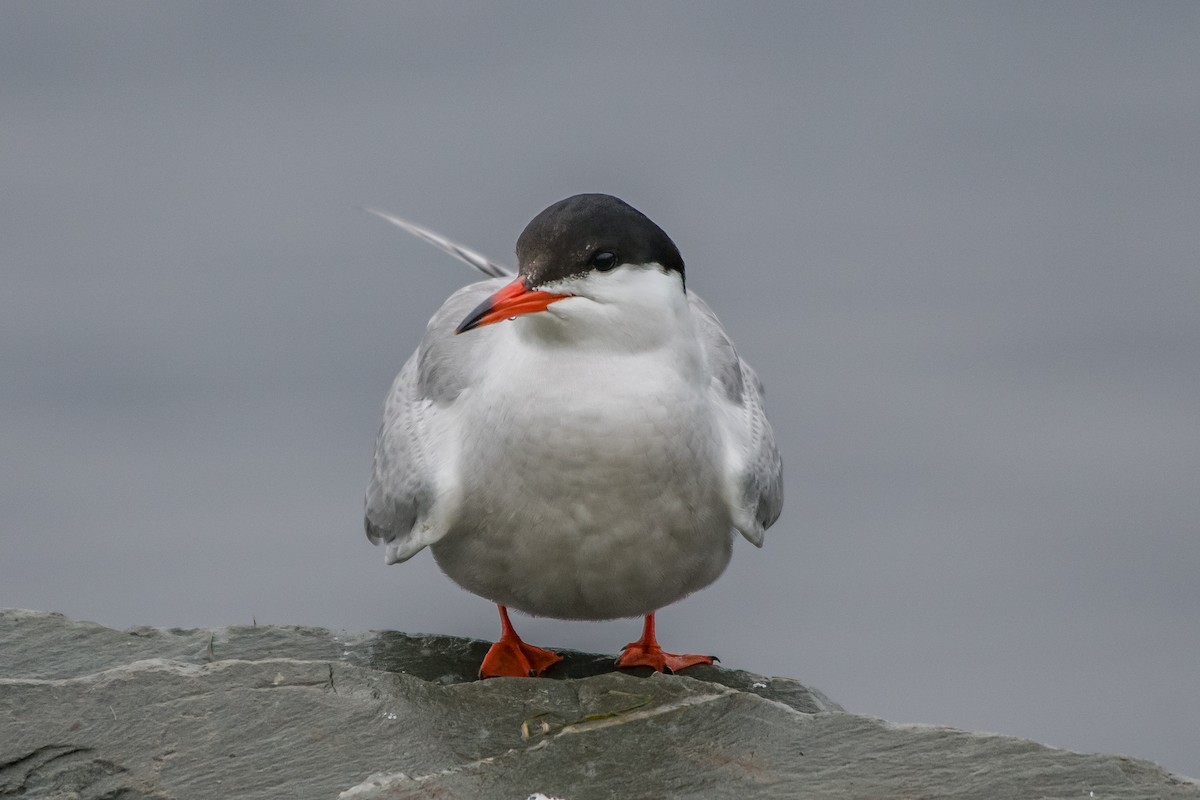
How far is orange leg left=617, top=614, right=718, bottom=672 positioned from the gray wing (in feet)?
1.95

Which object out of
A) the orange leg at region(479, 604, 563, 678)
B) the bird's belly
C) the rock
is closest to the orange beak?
the bird's belly

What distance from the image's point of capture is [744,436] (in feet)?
21.1

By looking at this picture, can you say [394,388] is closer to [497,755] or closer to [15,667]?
[15,667]

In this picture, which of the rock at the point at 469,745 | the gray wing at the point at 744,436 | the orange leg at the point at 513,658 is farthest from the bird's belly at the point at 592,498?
the rock at the point at 469,745

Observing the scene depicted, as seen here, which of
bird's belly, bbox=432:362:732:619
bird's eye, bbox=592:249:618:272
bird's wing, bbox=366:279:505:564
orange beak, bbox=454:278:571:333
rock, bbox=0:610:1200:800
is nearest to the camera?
rock, bbox=0:610:1200:800

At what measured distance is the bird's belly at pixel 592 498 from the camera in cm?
575

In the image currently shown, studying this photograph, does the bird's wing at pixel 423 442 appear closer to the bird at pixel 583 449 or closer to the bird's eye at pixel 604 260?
the bird at pixel 583 449

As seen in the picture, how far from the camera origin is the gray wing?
6.18 metres

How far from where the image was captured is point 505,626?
662cm

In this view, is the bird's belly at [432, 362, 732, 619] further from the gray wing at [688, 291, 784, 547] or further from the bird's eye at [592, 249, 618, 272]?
the bird's eye at [592, 249, 618, 272]

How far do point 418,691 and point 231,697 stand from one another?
0.60m

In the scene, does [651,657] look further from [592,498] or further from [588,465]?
[588,465]

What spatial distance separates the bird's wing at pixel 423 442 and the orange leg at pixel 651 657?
103 cm

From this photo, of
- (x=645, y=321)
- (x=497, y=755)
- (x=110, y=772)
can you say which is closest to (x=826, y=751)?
Answer: (x=497, y=755)
